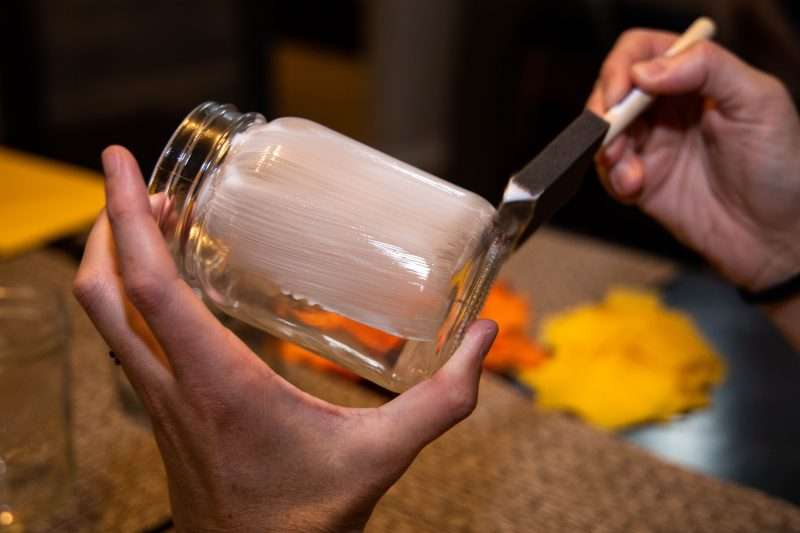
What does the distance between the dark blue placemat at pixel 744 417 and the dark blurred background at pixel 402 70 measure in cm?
105

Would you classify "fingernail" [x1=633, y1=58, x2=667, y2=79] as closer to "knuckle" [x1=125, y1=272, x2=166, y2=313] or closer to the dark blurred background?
"knuckle" [x1=125, y1=272, x2=166, y2=313]

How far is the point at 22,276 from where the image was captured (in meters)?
0.88

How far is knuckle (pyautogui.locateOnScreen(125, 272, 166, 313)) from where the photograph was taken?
373 mm

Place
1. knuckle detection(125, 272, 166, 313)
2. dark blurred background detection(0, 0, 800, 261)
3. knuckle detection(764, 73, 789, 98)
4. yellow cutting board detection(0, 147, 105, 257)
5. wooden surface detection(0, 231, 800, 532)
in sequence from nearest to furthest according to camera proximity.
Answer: knuckle detection(125, 272, 166, 313)
wooden surface detection(0, 231, 800, 532)
knuckle detection(764, 73, 789, 98)
yellow cutting board detection(0, 147, 105, 257)
dark blurred background detection(0, 0, 800, 261)

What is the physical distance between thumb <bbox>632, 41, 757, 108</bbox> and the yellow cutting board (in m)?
0.65

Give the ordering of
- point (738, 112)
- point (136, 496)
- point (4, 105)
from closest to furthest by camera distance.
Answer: point (136, 496) → point (738, 112) → point (4, 105)

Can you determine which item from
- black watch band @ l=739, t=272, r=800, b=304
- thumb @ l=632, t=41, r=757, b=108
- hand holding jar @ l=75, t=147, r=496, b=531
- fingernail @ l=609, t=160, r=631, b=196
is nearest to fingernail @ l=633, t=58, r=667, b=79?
thumb @ l=632, t=41, r=757, b=108

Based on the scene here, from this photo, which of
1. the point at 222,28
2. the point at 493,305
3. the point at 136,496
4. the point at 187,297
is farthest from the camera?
the point at 222,28

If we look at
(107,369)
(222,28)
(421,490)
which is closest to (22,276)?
(107,369)

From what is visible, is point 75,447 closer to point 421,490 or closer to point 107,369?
point 107,369

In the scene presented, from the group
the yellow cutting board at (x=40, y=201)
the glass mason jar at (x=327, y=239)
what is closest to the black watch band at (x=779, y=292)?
the glass mason jar at (x=327, y=239)

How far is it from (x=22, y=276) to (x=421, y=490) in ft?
1.63

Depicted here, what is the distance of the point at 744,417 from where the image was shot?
0.74m

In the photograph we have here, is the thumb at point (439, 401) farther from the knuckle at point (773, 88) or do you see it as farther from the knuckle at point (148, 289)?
the knuckle at point (773, 88)
